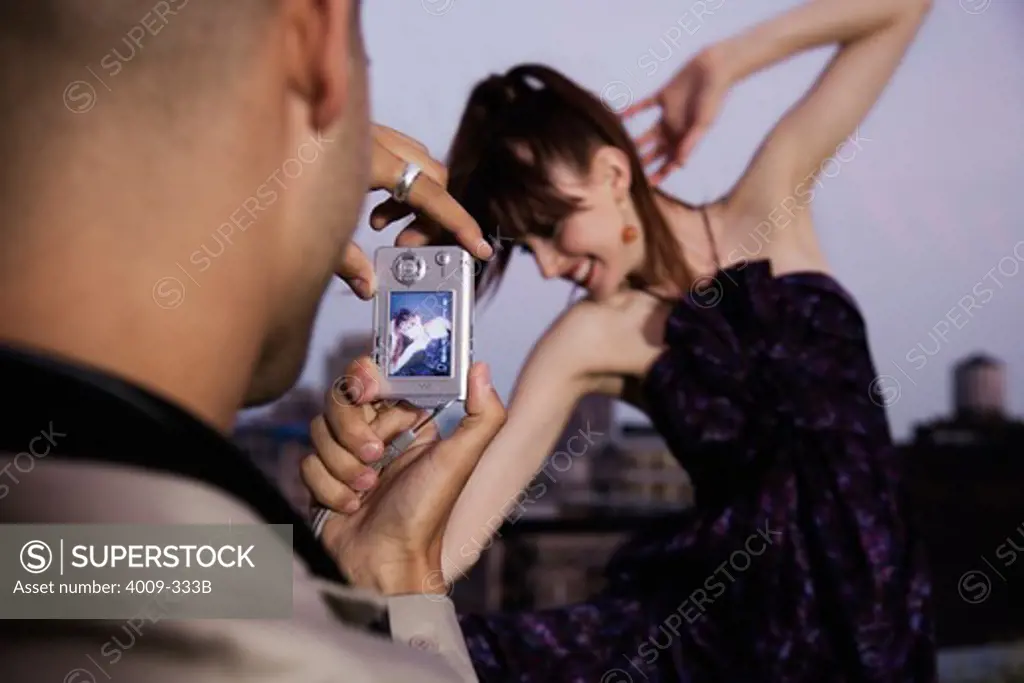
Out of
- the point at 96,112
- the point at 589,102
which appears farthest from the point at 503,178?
the point at 96,112

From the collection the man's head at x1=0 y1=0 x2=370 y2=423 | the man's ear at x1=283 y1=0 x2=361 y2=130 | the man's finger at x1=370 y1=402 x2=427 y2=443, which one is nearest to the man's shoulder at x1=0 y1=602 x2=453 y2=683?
the man's head at x1=0 y1=0 x2=370 y2=423

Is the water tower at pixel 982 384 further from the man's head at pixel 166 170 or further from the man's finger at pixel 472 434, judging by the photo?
the man's head at pixel 166 170

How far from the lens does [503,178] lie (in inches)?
45.6

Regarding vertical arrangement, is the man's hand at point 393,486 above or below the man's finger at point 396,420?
below

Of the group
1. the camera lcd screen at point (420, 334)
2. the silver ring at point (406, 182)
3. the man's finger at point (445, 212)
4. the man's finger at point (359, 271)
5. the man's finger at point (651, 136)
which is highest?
the man's finger at point (651, 136)

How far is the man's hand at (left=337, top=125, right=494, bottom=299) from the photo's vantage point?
104cm

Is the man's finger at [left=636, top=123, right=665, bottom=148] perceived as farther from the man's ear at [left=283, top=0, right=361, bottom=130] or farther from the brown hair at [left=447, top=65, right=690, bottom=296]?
the man's ear at [left=283, top=0, right=361, bottom=130]

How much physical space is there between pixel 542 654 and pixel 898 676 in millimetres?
370

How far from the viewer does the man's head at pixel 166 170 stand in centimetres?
57

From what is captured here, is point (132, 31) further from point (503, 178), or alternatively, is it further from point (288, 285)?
point (503, 178)

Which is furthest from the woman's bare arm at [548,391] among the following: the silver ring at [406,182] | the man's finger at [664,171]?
the silver ring at [406,182]

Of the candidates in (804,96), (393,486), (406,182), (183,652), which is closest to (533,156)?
(406,182)

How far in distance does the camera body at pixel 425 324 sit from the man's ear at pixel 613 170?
0.21m

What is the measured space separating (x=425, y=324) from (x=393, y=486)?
190mm
